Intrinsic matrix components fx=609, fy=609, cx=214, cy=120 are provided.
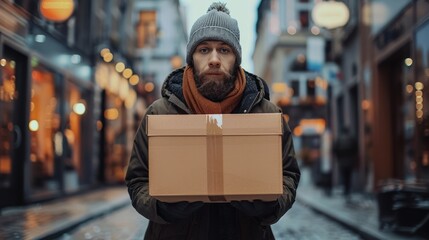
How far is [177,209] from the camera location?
2.09 meters

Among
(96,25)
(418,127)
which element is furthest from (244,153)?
(96,25)

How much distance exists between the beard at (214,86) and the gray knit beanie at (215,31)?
0.10 m

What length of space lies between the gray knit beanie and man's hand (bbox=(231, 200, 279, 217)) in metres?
0.60

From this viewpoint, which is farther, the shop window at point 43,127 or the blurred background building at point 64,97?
the shop window at point 43,127

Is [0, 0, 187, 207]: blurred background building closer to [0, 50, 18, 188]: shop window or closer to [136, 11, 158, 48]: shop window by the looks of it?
[0, 50, 18, 188]: shop window

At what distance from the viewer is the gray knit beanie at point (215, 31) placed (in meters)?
2.32

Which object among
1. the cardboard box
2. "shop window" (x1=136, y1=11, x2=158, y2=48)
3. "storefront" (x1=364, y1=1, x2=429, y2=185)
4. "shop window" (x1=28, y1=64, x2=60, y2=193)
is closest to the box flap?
the cardboard box

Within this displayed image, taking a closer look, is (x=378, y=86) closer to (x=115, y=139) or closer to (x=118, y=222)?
(x=118, y=222)

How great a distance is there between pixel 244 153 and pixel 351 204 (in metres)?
13.5

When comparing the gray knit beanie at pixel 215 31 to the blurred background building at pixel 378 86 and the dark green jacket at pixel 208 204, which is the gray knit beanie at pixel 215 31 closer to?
the dark green jacket at pixel 208 204

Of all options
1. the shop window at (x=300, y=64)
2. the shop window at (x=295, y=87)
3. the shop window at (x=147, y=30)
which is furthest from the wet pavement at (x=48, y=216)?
the shop window at (x=300, y=64)

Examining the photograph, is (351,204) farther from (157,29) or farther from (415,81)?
(157,29)

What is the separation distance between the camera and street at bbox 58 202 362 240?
31.7 ft

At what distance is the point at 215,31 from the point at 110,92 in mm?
22008
